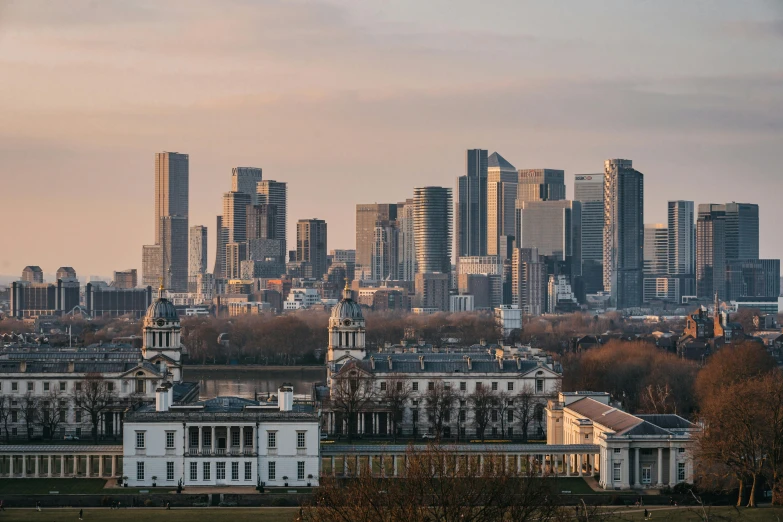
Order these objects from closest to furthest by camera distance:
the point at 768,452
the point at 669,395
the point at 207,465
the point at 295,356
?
the point at 768,452 < the point at 207,465 < the point at 669,395 < the point at 295,356

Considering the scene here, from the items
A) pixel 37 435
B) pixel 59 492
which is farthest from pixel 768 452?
pixel 37 435

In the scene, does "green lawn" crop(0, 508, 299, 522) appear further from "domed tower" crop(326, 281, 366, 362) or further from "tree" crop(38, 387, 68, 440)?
"domed tower" crop(326, 281, 366, 362)

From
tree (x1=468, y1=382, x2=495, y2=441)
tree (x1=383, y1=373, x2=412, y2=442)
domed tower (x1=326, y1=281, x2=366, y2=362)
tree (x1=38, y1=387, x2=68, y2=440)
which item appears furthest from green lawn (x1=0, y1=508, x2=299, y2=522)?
domed tower (x1=326, y1=281, x2=366, y2=362)

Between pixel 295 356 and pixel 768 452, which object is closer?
pixel 768 452

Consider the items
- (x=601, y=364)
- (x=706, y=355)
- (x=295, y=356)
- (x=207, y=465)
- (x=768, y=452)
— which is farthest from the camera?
(x=295, y=356)

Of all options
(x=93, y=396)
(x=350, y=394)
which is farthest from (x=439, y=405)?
(x=93, y=396)

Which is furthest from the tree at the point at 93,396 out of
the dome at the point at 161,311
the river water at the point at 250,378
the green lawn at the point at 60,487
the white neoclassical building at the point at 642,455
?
the white neoclassical building at the point at 642,455

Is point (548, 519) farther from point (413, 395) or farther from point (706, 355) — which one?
point (706, 355)

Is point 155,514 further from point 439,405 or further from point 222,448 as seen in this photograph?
point 439,405
